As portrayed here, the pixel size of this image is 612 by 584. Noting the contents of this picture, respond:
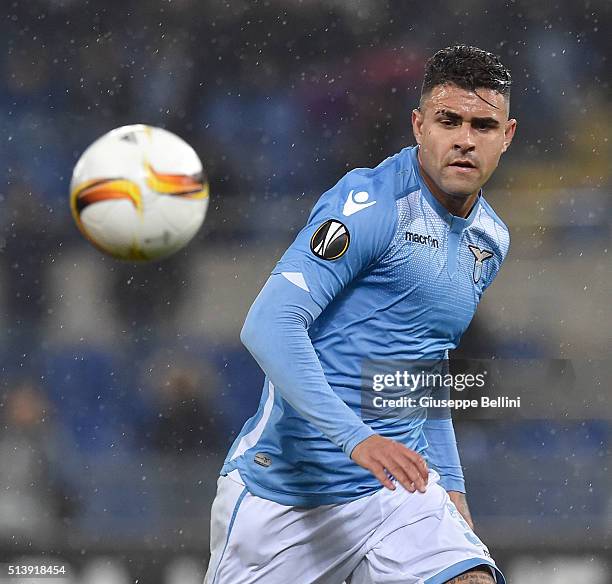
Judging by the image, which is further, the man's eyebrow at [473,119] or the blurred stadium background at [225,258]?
the blurred stadium background at [225,258]

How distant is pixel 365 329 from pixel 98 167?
2.27 feet

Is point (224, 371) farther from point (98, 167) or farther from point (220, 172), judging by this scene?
point (98, 167)

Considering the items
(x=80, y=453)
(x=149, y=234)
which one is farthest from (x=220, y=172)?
(x=149, y=234)

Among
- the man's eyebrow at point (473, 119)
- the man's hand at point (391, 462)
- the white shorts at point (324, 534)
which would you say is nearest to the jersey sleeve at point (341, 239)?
the man's eyebrow at point (473, 119)

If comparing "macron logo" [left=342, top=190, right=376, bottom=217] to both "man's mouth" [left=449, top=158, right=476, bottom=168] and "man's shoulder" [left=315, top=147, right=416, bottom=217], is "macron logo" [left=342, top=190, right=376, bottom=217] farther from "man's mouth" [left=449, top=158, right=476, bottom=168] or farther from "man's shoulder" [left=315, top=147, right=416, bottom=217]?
"man's mouth" [left=449, top=158, right=476, bottom=168]

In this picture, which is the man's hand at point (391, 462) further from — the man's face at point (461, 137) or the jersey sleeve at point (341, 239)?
the man's face at point (461, 137)

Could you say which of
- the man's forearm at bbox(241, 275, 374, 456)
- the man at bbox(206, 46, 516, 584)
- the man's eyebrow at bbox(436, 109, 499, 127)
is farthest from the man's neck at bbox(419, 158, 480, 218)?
the man's forearm at bbox(241, 275, 374, 456)

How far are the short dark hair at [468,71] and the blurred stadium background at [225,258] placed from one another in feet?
Result: 8.07

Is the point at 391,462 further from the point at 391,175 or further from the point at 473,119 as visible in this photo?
the point at 473,119

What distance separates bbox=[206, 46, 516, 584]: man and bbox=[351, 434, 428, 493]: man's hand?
12.7 inches

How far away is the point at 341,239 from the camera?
2.30m

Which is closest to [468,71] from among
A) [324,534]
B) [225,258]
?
[324,534]

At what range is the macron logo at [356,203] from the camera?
91.9 inches

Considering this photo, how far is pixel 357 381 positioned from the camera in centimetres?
248
